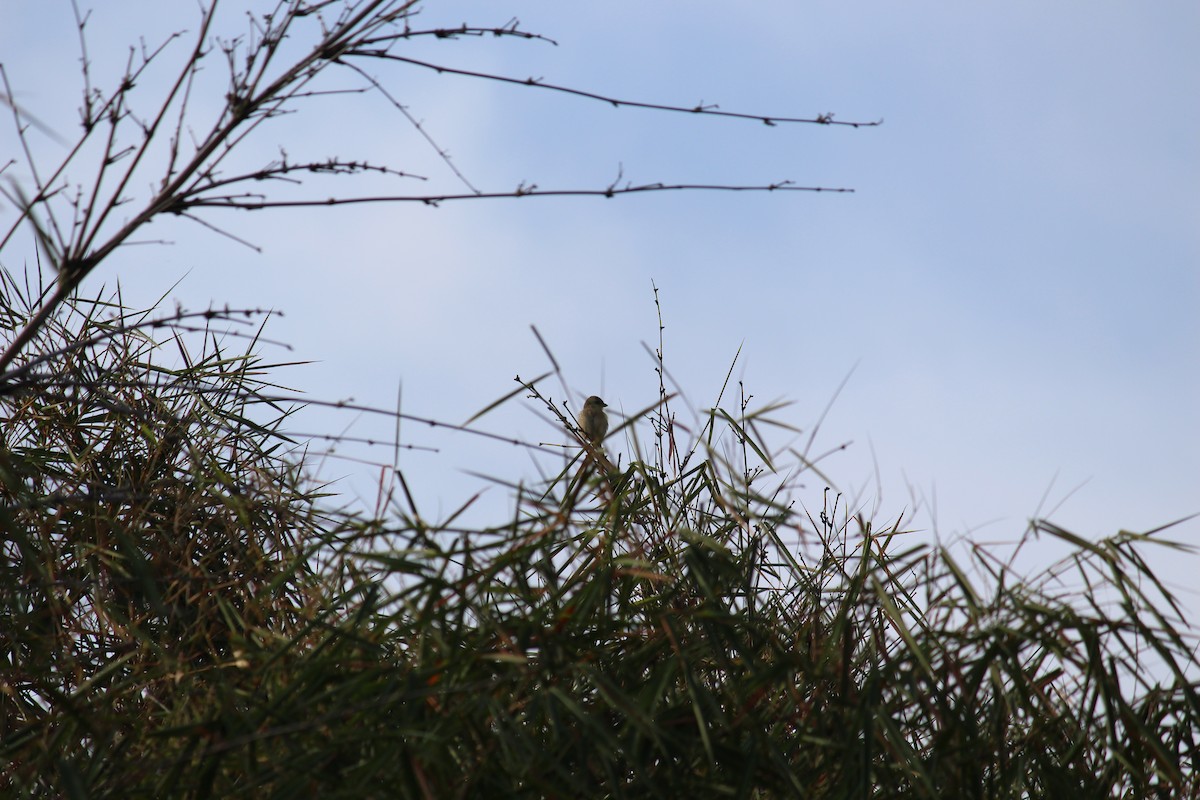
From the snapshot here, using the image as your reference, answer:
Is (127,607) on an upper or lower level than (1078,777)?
upper

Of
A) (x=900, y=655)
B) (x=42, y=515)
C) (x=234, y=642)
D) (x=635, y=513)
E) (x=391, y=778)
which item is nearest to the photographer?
(x=391, y=778)

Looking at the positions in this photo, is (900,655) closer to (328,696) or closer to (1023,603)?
(1023,603)

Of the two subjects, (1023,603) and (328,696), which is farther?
(1023,603)

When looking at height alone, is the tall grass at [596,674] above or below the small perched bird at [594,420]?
below

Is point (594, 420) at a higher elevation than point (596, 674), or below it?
higher

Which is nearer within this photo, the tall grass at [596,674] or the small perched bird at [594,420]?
the tall grass at [596,674]

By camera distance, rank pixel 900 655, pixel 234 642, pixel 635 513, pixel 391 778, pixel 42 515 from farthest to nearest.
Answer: pixel 42 515 < pixel 635 513 < pixel 234 642 < pixel 900 655 < pixel 391 778

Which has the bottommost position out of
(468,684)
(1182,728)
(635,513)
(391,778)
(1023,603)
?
(391,778)

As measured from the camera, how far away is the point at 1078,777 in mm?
2623

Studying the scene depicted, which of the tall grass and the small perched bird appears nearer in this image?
the tall grass

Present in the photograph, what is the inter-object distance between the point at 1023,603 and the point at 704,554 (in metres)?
0.68

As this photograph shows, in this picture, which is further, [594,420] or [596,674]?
[594,420]

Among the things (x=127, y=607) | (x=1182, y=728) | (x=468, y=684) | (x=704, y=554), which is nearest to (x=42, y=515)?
(x=127, y=607)

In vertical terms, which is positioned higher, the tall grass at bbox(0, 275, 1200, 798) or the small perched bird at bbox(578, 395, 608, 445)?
the small perched bird at bbox(578, 395, 608, 445)
